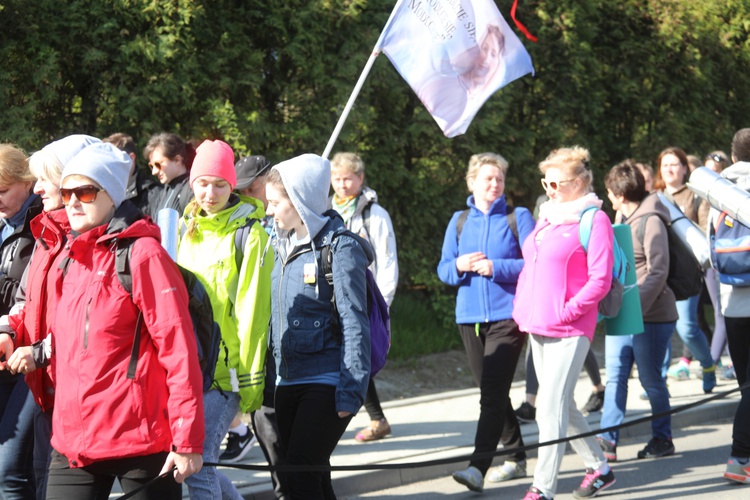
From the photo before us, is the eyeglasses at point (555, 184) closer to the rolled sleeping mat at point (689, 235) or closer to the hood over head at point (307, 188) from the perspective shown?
the rolled sleeping mat at point (689, 235)

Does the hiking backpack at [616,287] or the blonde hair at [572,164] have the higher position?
the blonde hair at [572,164]

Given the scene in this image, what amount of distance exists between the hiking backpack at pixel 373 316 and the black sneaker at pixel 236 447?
258 cm

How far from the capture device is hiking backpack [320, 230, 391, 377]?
16.2ft

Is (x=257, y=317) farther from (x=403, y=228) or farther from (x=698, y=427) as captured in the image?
(x=403, y=228)

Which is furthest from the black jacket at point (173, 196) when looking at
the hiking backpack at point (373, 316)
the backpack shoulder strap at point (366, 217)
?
the hiking backpack at point (373, 316)

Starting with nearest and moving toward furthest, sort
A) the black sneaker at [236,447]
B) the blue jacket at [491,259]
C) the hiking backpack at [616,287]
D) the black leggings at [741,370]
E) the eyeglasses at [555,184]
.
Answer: the eyeglasses at [555,184] → the hiking backpack at [616,287] → the black leggings at [741,370] → the blue jacket at [491,259] → the black sneaker at [236,447]

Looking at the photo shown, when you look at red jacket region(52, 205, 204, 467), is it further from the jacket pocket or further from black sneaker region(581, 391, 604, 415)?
black sneaker region(581, 391, 604, 415)

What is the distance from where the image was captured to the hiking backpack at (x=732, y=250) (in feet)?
22.2

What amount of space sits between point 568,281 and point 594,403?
9.80 ft

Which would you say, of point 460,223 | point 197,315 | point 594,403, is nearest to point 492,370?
point 460,223

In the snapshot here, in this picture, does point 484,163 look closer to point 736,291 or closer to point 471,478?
point 736,291

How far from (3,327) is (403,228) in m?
6.94

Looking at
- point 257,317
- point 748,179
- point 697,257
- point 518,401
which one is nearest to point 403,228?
point 518,401

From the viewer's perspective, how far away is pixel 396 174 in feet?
36.5
